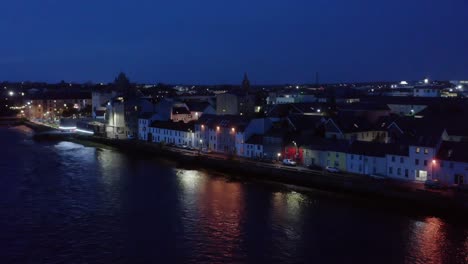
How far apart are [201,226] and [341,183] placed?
487 centimetres

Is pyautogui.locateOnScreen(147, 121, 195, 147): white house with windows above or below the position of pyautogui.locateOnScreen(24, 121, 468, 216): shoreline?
above

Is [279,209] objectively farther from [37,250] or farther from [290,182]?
[37,250]

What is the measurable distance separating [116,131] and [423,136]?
19505 mm

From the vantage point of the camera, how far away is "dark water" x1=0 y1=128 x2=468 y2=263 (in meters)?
9.49

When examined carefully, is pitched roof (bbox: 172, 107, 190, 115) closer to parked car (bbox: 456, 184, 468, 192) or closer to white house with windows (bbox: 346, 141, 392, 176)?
white house with windows (bbox: 346, 141, 392, 176)

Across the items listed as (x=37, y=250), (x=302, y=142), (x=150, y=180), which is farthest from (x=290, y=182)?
(x=37, y=250)

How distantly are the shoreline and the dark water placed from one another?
515 millimetres

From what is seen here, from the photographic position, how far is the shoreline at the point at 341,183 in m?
11.9

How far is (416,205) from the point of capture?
483 inches

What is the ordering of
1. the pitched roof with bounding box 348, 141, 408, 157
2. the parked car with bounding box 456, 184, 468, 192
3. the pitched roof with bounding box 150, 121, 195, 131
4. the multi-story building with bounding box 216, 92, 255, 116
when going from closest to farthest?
1. the parked car with bounding box 456, 184, 468, 192
2. the pitched roof with bounding box 348, 141, 408, 157
3. the pitched roof with bounding box 150, 121, 195, 131
4. the multi-story building with bounding box 216, 92, 255, 116

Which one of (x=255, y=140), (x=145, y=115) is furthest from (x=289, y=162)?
(x=145, y=115)

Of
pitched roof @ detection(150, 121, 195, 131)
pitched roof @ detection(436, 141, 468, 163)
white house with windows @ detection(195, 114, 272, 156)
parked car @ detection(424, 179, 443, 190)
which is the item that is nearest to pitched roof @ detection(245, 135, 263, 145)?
white house with windows @ detection(195, 114, 272, 156)

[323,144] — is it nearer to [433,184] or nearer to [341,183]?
[341,183]

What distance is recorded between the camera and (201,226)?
11.1m
